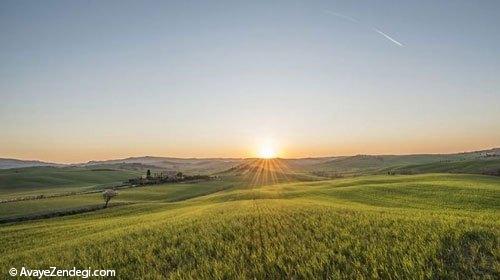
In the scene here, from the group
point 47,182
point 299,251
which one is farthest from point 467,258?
point 47,182

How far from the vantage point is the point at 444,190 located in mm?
52000

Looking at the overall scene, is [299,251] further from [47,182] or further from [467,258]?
[47,182]

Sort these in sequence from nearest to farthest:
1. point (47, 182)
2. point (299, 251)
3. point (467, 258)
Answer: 1. point (467, 258)
2. point (299, 251)
3. point (47, 182)

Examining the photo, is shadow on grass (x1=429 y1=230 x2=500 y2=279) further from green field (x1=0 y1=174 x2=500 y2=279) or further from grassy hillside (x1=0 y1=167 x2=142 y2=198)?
grassy hillside (x1=0 y1=167 x2=142 y2=198)

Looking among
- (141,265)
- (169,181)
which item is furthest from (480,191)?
(169,181)

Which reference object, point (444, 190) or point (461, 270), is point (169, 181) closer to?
point (444, 190)

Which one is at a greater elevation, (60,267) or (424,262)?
(424,262)

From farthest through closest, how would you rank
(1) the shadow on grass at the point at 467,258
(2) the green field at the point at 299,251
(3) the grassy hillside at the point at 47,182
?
(3) the grassy hillside at the point at 47,182
(2) the green field at the point at 299,251
(1) the shadow on grass at the point at 467,258

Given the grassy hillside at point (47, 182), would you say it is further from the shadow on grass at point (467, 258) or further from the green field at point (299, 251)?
the shadow on grass at point (467, 258)

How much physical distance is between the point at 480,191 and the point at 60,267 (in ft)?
155

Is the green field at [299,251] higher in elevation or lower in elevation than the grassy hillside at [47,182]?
higher

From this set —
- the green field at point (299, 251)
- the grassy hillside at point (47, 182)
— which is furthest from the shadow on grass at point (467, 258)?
the grassy hillside at point (47, 182)

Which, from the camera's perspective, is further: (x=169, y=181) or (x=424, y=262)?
(x=169, y=181)

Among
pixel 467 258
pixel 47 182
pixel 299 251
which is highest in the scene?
pixel 467 258
